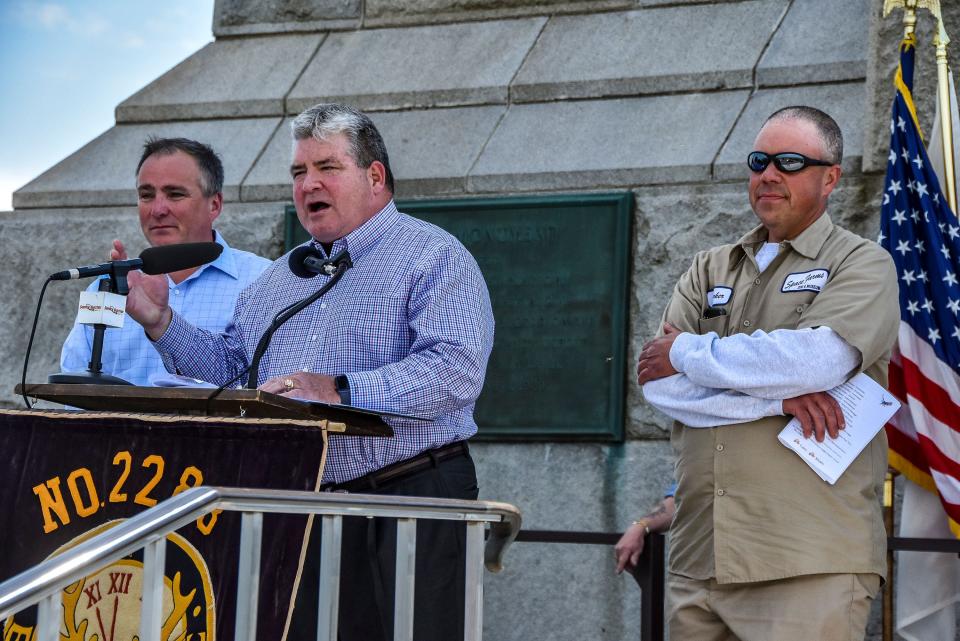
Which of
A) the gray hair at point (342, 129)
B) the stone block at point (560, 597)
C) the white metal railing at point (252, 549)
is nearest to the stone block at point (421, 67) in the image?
the stone block at point (560, 597)

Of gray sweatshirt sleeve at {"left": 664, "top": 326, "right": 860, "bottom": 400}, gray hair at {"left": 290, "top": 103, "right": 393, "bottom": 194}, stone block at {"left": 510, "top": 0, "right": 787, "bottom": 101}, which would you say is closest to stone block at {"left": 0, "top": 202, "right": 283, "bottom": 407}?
stone block at {"left": 510, "top": 0, "right": 787, "bottom": 101}

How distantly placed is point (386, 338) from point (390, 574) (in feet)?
2.02

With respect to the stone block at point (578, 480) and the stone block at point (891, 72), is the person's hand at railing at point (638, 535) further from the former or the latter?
the stone block at point (891, 72)

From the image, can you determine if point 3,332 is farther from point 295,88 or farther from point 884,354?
point 884,354

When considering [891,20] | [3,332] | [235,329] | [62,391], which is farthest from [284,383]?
[3,332]

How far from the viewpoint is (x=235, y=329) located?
14.4 ft

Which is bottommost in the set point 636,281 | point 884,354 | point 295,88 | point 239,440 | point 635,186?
point 239,440

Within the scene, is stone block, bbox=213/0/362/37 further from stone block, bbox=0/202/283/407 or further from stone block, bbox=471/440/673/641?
stone block, bbox=471/440/673/641

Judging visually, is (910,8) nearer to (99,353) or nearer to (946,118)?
(946,118)

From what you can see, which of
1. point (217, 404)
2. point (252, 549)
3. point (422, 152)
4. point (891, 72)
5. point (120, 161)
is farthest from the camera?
point (120, 161)

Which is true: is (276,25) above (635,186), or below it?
above

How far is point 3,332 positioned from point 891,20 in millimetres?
3937

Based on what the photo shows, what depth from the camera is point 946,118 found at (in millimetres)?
5211

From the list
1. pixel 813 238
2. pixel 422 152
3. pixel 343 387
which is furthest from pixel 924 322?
pixel 422 152
